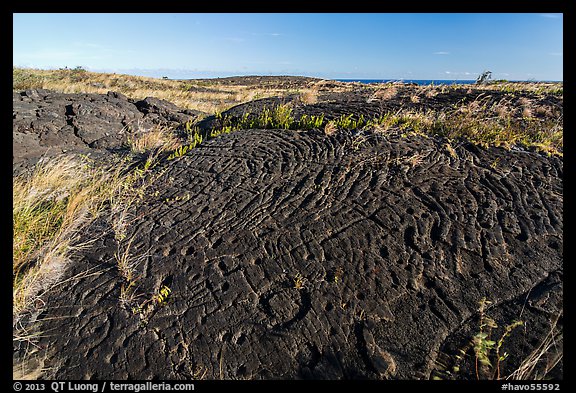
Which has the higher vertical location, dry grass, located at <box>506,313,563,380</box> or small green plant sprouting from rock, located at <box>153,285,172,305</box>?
dry grass, located at <box>506,313,563,380</box>

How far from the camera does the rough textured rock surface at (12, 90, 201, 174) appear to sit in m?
6.56

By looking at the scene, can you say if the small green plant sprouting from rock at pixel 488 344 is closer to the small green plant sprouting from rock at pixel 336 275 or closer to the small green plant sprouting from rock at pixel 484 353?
the small green plant sprouting from rock at pixel 484 353

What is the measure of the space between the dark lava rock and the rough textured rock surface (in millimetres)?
3428

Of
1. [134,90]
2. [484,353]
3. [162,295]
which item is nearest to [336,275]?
[484,353]

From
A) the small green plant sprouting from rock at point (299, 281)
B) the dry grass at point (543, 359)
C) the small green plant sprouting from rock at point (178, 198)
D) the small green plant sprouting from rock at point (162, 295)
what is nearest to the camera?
the dry grass at point (543, 359)

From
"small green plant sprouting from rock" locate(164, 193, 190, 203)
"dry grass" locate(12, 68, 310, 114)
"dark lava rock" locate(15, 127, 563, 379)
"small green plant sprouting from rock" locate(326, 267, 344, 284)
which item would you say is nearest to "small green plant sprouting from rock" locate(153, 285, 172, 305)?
"dark lava rock" locate(15, 127, 563, 379)

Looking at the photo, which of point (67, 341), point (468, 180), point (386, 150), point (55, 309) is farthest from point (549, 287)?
point (55, 309)

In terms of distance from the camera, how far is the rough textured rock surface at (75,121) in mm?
6559

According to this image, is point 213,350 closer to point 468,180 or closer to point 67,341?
point 67,341

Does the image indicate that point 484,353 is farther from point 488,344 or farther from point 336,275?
point 336,275

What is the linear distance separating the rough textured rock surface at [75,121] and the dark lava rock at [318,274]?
343 centimetres

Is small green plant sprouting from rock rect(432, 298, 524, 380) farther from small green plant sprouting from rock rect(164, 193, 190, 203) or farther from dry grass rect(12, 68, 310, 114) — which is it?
A: dry grass rect(12, 68, 310, 114)

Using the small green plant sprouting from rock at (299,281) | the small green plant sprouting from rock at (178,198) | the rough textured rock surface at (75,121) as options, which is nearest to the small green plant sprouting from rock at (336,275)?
the small green plant sprouting from rock at (299,281)

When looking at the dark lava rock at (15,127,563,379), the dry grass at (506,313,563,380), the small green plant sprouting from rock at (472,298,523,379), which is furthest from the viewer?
the dark lava rock at (15,127,563,379)
